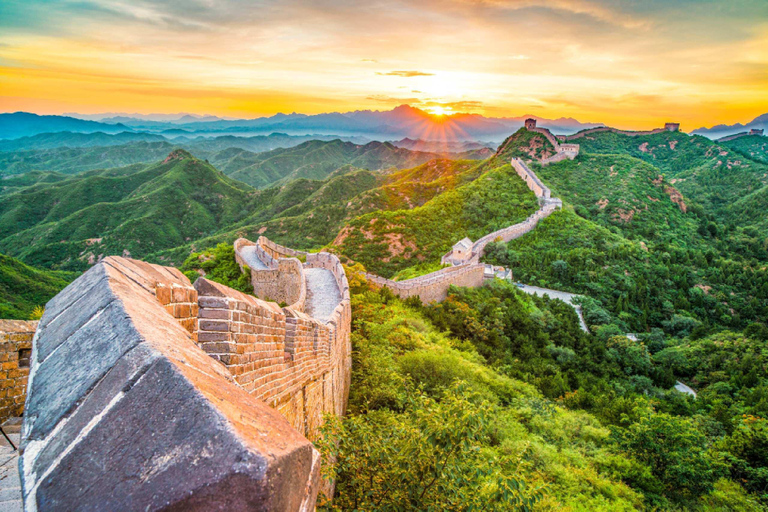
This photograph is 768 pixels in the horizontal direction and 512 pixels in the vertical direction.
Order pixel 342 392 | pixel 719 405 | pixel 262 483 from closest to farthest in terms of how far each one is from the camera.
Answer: pixel 262 483 → pixel 342 392 → pixel 719 405

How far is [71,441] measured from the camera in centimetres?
131

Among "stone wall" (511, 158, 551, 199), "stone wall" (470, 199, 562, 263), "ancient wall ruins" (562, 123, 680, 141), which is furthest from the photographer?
"ancient wall ruins" (562, 123, 680, 141)

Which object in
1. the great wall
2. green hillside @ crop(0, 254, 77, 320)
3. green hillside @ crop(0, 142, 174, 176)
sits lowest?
green hillside @ crop(0, 142, 174, 176)

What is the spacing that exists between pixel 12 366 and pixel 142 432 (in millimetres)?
4753

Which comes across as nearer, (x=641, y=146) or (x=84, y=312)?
(x=84, y=312)

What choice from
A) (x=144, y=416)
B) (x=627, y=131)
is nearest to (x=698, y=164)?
(x=627, y=131)

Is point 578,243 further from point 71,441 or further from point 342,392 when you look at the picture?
point 71,441

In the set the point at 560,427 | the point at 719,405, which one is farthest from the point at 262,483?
the point at 719,405

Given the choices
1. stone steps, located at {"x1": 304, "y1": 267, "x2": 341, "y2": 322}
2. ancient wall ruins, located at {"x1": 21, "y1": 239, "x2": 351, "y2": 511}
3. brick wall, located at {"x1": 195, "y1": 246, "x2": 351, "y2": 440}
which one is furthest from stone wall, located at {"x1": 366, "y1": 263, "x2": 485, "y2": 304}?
ancient wall ruins, located at {"x1": 21, "y1": 239, "x2": 351, "y2": 511}

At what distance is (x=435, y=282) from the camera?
21.9 m

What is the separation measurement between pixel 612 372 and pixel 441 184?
46.9m

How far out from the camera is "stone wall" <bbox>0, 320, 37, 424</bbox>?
426 cm

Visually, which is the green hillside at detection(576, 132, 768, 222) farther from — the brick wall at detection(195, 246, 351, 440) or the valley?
the brick wall at detection(195, 246, 351, 440)

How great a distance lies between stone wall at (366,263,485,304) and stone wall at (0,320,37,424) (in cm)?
1577
